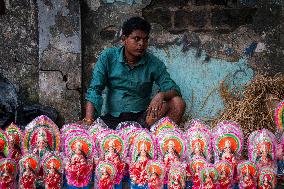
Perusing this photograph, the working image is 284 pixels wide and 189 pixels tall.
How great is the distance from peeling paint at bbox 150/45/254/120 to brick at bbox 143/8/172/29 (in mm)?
235

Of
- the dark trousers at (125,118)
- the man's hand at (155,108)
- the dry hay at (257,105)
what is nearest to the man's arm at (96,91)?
the dark trousers at (125,118)

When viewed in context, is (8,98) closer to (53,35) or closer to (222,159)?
(53,35)

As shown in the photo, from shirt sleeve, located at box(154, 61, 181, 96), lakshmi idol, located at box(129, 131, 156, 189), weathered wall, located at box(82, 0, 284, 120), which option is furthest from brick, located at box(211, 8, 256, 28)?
lakshmi idol, located at box(129, 131, 156, 189)

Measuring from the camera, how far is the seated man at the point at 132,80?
3.97 metres

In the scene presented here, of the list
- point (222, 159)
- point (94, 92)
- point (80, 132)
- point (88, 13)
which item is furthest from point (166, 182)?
point (88, 13)

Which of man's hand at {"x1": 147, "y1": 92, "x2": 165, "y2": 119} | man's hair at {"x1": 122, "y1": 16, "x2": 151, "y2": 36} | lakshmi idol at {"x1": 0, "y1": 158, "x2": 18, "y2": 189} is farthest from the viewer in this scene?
man's hair at {"x1": 122, "y1": 16, "x2": 151, "y2": 36}

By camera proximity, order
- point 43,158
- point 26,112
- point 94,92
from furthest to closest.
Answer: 1. point 26,112
2. point 94,92
3. point 43,158

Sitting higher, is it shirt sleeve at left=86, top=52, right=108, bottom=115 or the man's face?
the man's face

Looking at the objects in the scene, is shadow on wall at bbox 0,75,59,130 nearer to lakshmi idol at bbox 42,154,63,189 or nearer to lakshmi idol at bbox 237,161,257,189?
lakshmi idol at bbox 42,154,63,189

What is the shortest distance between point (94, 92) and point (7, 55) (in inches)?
50.5

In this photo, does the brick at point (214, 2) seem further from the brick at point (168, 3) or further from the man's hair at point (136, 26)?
the man's hair at point (136, 26)

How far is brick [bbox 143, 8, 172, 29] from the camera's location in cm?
463

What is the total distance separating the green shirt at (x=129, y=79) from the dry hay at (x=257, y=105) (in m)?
0.59

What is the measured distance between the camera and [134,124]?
2748 millimetres
